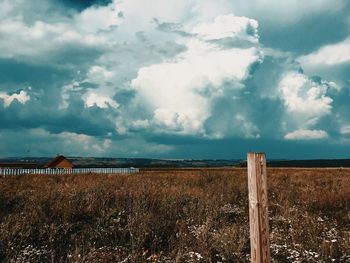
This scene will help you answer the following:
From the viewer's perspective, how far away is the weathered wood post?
4.04 meters

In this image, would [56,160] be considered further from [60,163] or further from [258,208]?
[258,208]

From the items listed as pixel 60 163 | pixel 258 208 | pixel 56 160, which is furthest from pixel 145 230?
pixel 60 163

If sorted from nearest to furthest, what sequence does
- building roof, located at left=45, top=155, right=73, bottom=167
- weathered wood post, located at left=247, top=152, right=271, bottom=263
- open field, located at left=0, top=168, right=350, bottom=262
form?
weathered wood post, located at left=247, top=152, right=271, bottom=263, open field, located at left=0, top=168, right=350, bottom=262, building roof, located at left=45, top=155, right=73, bottom=167

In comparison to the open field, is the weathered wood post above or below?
above

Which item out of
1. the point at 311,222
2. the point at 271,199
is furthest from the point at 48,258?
the point at 271,199

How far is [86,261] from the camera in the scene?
250 inches

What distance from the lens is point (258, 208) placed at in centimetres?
408

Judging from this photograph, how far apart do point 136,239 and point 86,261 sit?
184cm

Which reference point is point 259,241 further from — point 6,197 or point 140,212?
point 6,197

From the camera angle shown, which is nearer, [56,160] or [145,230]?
[145,230]

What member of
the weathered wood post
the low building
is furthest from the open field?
the low building

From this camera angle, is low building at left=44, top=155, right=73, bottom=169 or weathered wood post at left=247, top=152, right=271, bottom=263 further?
low building at left=44, top=155, right=73, bottom=169

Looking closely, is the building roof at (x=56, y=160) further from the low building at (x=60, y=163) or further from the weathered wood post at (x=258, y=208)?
the weathered wood post at (x=258, y=208)

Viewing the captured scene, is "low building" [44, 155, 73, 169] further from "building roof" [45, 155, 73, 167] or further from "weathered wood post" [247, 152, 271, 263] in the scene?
"weathered wood post" [247, 152, 271, 263]
